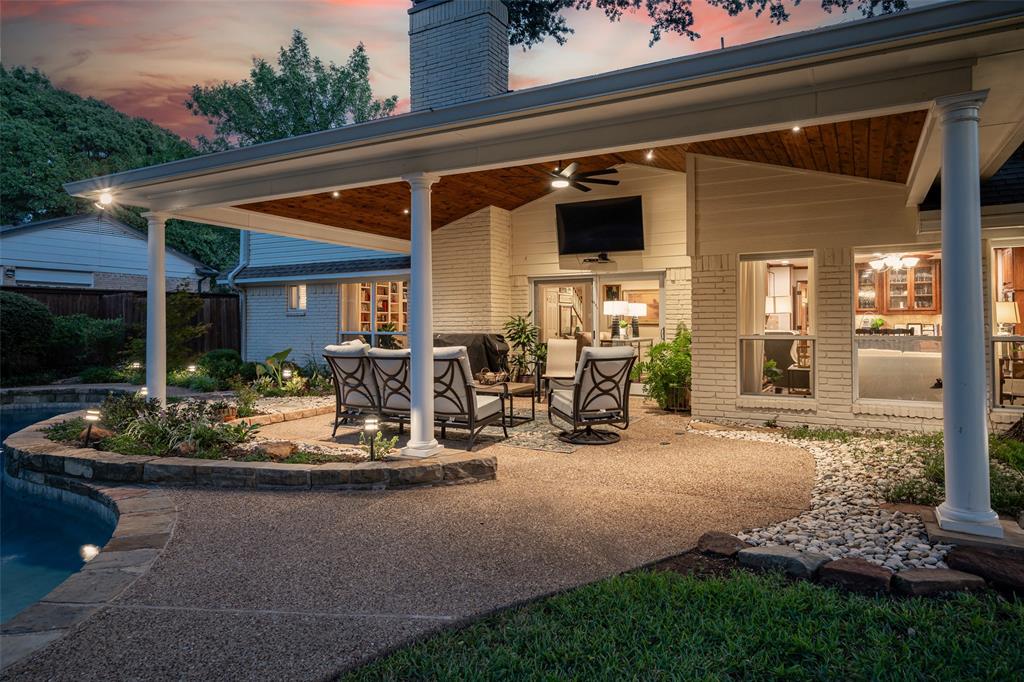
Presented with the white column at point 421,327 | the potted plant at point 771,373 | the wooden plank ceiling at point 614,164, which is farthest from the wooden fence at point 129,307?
the potted plant at point 771,373

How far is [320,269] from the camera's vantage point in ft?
42.9

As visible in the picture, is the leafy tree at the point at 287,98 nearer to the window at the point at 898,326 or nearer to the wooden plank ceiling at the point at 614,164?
the wooden plank ceiling at the point at 614,164

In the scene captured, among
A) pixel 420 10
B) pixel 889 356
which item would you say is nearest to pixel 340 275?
pixel 420 10

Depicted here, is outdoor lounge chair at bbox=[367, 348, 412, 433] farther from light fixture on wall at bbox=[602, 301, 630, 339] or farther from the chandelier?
the chandelier

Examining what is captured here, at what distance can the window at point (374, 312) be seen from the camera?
517 inches

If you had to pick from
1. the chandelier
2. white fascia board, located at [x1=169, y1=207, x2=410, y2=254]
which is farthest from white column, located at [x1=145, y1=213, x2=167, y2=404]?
the chandelier

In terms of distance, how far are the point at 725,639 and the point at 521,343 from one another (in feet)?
27.1

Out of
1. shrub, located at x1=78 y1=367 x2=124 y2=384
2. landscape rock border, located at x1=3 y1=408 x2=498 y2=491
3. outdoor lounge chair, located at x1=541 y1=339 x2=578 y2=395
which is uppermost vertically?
outdoor lounge chair, located at x1=541 y1=339 x2=578 y2=395

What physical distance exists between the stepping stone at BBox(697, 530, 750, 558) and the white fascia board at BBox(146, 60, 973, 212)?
262 cm

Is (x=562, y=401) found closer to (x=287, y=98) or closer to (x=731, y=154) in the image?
(x=731, y=154)

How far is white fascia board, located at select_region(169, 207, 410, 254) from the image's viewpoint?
24.0 ft

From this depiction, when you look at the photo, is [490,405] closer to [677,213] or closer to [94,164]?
[677,213]

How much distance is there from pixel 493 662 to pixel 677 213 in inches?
331

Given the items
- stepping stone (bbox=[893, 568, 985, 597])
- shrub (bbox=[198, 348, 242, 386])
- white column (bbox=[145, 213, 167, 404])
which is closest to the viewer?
stepping stone (bbox=[893, 568, 985, 597])
